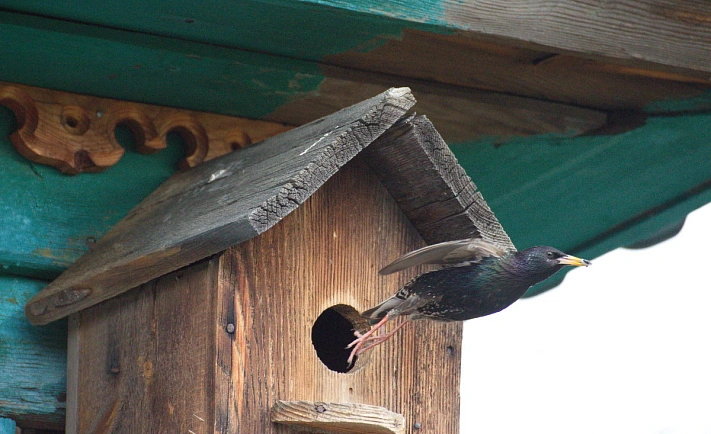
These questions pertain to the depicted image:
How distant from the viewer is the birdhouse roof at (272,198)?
102 inches

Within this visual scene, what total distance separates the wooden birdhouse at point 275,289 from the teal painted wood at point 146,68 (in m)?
0.21

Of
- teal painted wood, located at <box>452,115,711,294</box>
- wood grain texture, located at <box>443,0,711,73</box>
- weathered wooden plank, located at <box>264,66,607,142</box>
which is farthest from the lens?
teal painted wood, located at <box>452,115,711,294</box>

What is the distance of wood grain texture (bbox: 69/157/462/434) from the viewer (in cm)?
263

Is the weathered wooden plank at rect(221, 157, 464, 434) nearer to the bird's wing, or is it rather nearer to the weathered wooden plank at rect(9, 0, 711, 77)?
the bird's wing

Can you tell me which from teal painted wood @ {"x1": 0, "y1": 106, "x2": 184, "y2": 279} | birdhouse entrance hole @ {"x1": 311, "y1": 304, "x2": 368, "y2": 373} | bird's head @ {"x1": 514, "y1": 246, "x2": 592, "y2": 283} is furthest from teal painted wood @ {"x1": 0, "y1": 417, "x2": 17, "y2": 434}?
bird's head @ {"x1": 514, "y1": 246, "x2": 592, "y2": 283}

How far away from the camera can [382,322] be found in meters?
2.84

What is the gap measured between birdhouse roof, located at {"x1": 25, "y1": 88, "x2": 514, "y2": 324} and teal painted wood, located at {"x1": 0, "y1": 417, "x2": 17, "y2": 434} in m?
0.24

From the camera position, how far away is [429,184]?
2.91 m

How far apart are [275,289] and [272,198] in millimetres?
280

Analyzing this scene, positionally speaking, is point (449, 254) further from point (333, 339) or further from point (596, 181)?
point (596, 181)

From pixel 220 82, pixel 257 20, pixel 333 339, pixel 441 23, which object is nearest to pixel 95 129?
pixel 220 82

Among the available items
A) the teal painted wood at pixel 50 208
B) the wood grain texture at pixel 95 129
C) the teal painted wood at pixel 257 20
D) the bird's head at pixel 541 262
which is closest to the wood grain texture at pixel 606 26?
the teal painted wood at pixel 257 20

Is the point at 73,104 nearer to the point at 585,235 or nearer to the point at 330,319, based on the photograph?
the point at 330,319

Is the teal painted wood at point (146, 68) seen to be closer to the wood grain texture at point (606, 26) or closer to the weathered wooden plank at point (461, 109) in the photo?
the weathered wooden plank at point (461, 109)
